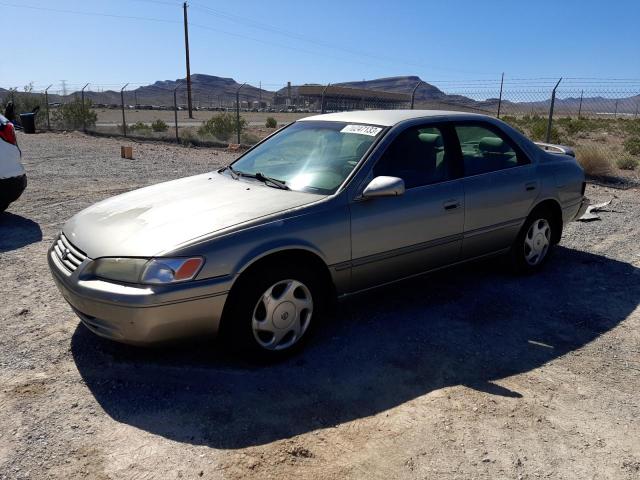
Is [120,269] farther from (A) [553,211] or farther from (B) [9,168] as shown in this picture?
(B) [9,168]

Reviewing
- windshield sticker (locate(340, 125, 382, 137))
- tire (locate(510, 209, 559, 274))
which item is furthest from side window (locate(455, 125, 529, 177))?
windshield sticker (locate(340, 125, 382, 137))

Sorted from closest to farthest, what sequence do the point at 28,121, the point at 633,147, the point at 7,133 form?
the point at 7,133
the point at 633,147
the point at 28,121

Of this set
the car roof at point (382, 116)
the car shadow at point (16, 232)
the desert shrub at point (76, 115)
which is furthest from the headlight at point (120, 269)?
the desert shrub at point (76, 115)

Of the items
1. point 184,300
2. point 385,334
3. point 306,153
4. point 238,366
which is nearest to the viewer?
point 184,300

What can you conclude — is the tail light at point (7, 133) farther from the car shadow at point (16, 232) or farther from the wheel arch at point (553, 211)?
the wheel arch at point (553, 211)

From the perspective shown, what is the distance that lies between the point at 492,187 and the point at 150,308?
3.05m

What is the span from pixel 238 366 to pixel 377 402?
3.02ft

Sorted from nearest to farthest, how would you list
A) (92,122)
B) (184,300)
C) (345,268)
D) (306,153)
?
(184,300) < (345,268) < (306,153) < (92,122)

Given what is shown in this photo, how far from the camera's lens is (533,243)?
17.6 feet

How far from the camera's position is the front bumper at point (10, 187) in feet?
22.3

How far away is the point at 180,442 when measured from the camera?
2.84 meters

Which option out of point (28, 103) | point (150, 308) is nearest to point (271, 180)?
point (150, 308)

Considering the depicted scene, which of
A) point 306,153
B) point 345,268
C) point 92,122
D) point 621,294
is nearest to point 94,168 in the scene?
point 306,153

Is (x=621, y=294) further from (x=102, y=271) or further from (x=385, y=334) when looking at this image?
(x=102, y=271)
